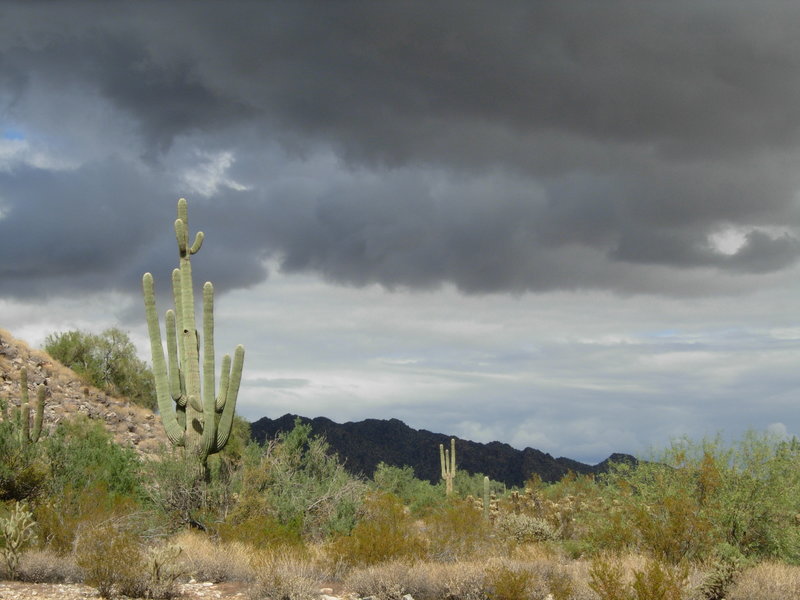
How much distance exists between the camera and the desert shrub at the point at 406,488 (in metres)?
35.1

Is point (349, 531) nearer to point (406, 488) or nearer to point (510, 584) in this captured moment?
point (510, 584)

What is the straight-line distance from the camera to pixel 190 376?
2120cm

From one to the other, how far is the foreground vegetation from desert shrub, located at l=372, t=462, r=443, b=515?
11912 millimetres

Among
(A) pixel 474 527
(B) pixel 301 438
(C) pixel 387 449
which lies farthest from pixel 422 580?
(C) pixel 387 449

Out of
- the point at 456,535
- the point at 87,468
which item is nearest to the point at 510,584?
the point at 456,535

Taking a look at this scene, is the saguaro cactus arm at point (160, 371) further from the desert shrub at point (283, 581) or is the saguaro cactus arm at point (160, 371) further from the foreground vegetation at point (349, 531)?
the desert shrub at point (283, 581)

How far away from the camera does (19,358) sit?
142 ft

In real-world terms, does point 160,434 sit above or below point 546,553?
above

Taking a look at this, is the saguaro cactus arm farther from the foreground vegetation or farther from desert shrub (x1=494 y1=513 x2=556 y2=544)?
desert shrub (x1=494 y1=513 x2=556 y2=544)

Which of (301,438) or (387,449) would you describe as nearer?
(301,438)

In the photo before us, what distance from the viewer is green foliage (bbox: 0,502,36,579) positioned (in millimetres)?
14148

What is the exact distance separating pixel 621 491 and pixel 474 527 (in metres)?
3.80

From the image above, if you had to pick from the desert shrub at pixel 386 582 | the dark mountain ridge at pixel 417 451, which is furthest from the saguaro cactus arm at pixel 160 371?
the dark mountain ridge at pixel 417 451

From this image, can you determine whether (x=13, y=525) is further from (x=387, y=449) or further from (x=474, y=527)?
(x=387, y=449)
